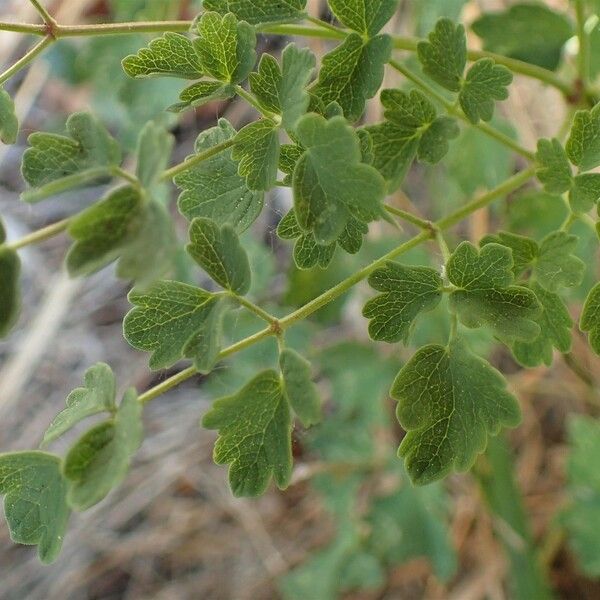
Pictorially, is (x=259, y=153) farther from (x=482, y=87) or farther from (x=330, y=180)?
(x=482, y=87)

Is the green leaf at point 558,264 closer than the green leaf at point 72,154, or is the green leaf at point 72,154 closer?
the green leaf at point 72,154

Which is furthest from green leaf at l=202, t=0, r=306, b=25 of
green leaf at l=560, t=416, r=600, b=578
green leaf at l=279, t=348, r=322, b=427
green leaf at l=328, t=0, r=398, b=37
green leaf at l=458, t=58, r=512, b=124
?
green leaf at l=560, t=416, r=600, b=578

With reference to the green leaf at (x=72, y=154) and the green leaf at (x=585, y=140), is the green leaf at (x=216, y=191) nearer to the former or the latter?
the green leaf at (x=72, y=154)

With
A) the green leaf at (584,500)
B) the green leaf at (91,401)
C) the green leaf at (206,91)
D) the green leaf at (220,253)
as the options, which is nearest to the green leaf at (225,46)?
the green leaf at (206,91)

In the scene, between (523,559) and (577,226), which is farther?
(523,559)

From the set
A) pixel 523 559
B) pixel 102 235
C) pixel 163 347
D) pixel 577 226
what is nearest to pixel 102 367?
pixel 163 347

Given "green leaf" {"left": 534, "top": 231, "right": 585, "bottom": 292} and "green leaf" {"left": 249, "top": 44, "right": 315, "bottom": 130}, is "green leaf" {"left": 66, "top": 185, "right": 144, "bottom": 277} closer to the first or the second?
"green leaf" {"left": 249, "top": 44, "right": 315, "bottom": 130}

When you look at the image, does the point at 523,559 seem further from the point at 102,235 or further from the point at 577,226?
the point at 102,235
